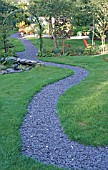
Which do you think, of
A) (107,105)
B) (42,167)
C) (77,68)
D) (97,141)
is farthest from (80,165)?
(77,68)

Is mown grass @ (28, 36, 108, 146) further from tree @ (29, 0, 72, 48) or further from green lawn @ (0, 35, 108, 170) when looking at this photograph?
tree @ (29, 0, 72, 48)

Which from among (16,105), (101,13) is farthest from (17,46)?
(16,105)

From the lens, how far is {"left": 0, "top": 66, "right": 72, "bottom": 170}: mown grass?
11.8ft

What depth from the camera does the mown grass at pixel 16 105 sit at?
3.60 m

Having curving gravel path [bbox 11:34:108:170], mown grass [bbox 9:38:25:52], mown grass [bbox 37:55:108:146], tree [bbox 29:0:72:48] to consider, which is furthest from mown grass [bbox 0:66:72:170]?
mown grass [bbox 9:38:25:52]

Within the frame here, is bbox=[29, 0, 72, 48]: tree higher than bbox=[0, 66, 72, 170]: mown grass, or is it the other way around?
bbox=[29, 0, 72, 48]: tree

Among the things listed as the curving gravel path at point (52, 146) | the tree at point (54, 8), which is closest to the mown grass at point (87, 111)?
the curving gravel path at point (52, 146)

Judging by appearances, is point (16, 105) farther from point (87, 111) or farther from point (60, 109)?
point (87, 111)

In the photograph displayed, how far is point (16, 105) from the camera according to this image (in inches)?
235

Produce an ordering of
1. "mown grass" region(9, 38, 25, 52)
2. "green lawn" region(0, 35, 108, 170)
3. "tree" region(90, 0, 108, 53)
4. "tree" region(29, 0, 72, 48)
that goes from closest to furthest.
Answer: "green lawn" region(0, 35, 108, 170), "tree" region(90, 0, 108, 53), "tree" region(29, 0, 72, 48), "mown grass" region(9, 38, 25, 52)

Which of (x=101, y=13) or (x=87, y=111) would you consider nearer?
(x=87, y=111)

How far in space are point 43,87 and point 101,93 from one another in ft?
5.77

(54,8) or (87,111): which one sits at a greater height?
(54,8)

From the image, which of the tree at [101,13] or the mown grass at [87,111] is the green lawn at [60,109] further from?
the tree at [101,13]
